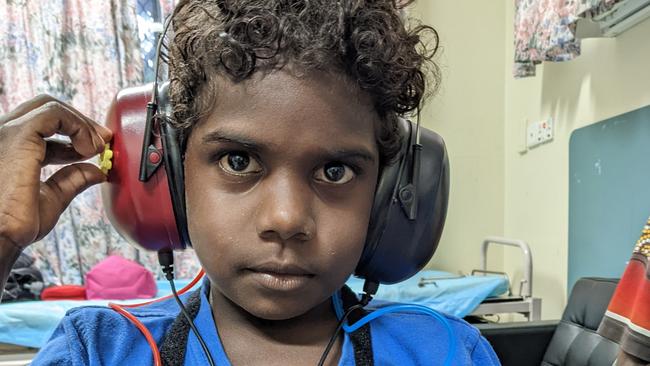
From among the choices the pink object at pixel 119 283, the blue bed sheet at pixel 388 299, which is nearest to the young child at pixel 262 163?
the blue bed sheet at pixel 388 299

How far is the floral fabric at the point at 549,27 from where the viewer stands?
1455 millimetres

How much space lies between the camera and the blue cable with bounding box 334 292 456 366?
68cm

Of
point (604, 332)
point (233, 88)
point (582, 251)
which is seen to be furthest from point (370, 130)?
point (582, 251)

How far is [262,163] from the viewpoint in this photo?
0.55 m

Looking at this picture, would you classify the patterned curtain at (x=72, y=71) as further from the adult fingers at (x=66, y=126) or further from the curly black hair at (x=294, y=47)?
the curly black hair at (x=294, y=47)

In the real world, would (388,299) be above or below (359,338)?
below

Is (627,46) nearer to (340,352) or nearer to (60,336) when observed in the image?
(340,352)

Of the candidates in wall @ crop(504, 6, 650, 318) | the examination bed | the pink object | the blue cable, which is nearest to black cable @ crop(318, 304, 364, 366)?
the blue cable

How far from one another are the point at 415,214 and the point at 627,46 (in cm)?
137

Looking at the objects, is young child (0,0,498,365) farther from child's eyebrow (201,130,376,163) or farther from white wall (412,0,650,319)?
white wall (412,0,650,319)

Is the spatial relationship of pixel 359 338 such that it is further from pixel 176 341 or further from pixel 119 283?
pixel 119 283

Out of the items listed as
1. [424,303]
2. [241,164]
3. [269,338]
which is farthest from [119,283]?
[241,164]

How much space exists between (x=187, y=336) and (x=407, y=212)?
0.32 metres

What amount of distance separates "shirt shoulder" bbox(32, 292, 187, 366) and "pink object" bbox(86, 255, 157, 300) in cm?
137
